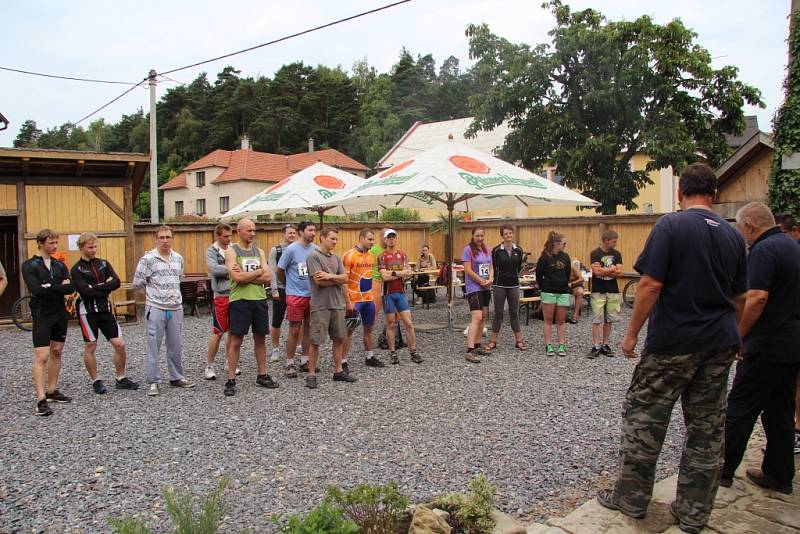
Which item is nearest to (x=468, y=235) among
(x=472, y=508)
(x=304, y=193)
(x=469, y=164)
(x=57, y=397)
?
(x=304, y=193)

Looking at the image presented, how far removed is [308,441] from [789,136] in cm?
690

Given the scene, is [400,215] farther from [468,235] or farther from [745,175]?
[745,175]

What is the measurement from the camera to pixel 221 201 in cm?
4641

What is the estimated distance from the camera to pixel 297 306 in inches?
275

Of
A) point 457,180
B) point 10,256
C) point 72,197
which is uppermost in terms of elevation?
point 72,197

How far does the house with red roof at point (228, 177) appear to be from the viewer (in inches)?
1766

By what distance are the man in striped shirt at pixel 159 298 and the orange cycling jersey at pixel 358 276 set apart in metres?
2.03

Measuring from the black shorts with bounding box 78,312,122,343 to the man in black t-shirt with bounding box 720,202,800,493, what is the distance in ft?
19.3

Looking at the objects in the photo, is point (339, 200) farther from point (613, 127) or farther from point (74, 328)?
point (613, 127)

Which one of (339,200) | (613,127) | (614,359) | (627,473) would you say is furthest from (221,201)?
(627,473)

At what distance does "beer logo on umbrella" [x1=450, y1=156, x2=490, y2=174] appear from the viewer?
861 cm

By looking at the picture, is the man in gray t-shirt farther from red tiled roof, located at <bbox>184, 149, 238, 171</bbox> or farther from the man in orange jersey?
red tiled roof, located at <bbox>184, 149, 238, 171</bbox>

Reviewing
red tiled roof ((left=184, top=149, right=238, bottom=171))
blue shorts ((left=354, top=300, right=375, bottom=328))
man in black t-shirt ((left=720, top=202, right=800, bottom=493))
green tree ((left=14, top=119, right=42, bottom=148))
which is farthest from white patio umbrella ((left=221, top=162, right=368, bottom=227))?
green tree ((left=14, top=119, right=42, bottom=148))

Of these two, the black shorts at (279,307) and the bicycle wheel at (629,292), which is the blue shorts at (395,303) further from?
the bicycle wheel at (629,292)
